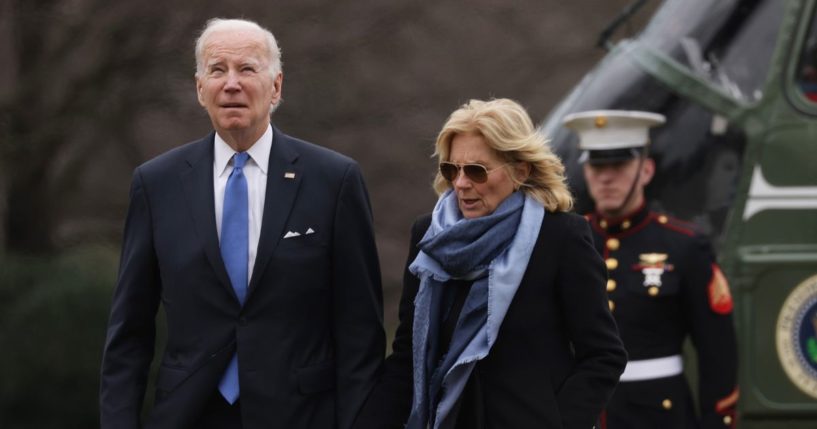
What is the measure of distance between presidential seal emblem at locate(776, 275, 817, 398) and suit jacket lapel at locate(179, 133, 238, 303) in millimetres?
3063

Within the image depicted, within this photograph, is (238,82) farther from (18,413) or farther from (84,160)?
(84,160)

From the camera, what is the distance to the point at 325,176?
4379mm

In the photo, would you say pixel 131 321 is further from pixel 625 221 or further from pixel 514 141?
pixel 625 221

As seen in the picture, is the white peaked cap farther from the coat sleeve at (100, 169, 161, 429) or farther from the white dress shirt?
the coat sleeve at (100, 169, 161, 429)

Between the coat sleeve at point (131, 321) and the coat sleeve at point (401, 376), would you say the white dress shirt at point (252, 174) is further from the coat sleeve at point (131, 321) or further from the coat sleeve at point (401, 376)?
the coat sleeve at point (401, 376)

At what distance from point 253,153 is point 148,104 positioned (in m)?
6.63

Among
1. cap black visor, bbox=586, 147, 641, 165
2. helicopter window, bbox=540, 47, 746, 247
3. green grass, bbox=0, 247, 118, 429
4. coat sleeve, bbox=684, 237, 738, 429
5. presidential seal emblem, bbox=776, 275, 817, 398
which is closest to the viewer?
coat sleeve, bbox=684, 237, 738, 429

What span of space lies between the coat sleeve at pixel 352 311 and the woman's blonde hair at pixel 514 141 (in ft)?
1.06

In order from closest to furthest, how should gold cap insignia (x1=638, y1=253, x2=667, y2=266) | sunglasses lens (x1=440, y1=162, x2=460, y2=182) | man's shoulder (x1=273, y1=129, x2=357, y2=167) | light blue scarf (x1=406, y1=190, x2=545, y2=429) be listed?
1. light blue scarf (x1=406, y1=190, x2=545, y2=429)
2. sunglasses lens (x1=440, y1=162, x2=460, y2=182)
3. man's shoulder (x1=273, y1=129, x2=357, y2=167)
4. gold cap insignia (x1=638, y1=253, x2=667, y2=266)

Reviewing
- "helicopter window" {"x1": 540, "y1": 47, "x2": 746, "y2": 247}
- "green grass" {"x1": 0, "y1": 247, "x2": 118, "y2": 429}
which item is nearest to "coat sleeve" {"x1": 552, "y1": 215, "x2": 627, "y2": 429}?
"helicopter window" {"x1": 540, "y1": 47, "x2": 746, "y2": 247}

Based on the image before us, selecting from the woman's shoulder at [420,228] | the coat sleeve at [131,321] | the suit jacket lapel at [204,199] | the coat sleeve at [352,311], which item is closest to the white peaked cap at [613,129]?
the woman's shoulder at [420,228]

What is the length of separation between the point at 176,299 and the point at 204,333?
0.39 feet

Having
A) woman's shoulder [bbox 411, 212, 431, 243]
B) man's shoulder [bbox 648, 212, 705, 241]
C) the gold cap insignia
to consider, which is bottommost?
the gold cap insignia

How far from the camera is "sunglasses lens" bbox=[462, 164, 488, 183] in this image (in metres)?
4.12
